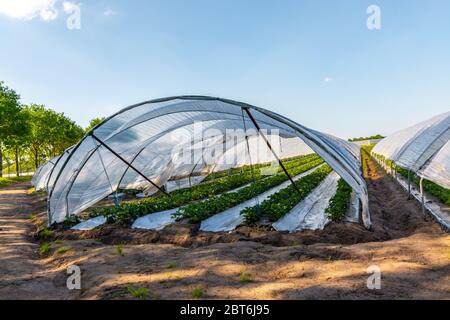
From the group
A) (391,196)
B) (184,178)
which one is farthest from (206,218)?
(184,178)

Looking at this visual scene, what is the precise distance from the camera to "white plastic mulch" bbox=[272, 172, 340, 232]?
8.12 meters

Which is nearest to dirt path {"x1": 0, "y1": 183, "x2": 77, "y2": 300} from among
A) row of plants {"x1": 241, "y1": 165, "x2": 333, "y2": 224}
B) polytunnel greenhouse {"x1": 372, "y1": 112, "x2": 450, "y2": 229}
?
row of plants {"x1": 241, "y1": 165, "x2": 333, "y2": 224}

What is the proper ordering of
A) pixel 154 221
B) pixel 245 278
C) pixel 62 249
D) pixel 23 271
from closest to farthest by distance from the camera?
pixel 245 278
pixel 23 271
pixel 62 249
pixel 154 221

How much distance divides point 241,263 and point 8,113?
2837 centimetres

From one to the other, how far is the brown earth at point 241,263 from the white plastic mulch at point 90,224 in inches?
23.1

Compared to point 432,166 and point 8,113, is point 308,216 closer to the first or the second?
point 432,166

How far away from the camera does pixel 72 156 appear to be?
976 cm

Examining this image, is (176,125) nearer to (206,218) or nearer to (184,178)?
(206,218)

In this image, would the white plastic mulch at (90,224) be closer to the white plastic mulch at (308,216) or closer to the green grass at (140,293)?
the white plastic mulch at (308,216)

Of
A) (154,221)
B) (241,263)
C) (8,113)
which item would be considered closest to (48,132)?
(8,113)

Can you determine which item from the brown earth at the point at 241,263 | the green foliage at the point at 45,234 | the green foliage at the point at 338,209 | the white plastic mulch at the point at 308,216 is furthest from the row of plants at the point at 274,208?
the green foliage at the point at 45,234

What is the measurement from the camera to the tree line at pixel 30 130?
27.8 metres

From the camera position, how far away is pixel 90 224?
968 centimetres

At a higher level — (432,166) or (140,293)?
(432,166)
